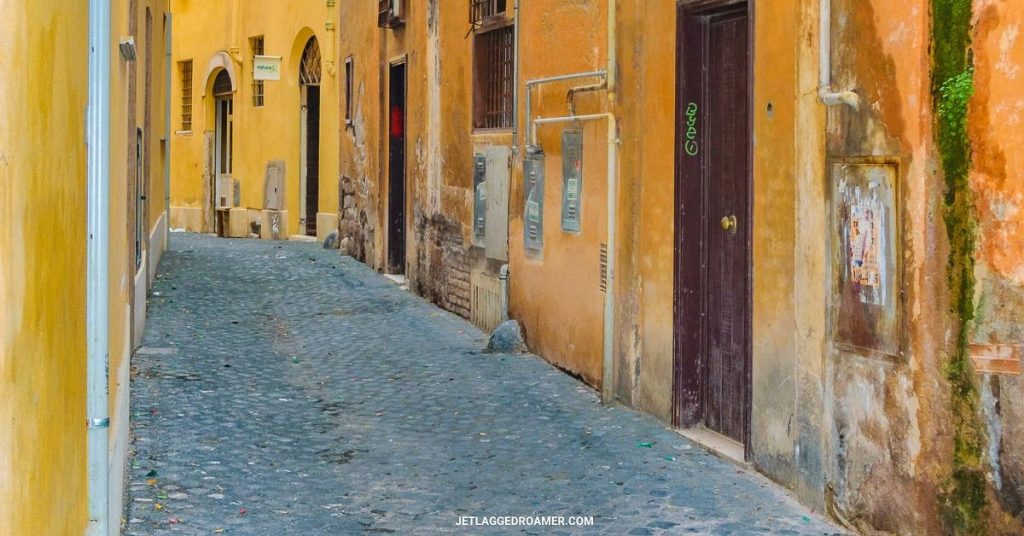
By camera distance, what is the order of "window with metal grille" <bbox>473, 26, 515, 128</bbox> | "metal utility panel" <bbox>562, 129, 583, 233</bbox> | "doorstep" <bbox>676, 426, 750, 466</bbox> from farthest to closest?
1. "window with metal grille" <bbox>473, 26, 515, 128</bbox>
2. "metal utility panel" <bbox>562, 129, 583, 233</bbox>
3. "doorstep" <bbox>676, 426, 750, 466</bbox>

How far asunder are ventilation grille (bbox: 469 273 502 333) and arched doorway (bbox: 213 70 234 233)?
1409 centimetres

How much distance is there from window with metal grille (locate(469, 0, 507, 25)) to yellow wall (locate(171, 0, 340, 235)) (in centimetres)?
870

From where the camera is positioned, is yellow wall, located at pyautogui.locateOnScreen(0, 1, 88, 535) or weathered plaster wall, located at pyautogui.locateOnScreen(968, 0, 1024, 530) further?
weathered plaster wall, located at pyautogui.locateOnScreen(968, 0, 1024, 530)

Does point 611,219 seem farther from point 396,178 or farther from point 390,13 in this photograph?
point 396,178

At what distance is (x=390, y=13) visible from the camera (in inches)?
634

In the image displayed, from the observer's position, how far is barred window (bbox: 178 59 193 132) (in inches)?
1135

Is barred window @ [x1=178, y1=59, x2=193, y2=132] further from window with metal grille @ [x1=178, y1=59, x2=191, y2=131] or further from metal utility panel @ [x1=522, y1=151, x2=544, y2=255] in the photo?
metal utility panel @ [x1=522, y1=151, x2=544, y2=255]

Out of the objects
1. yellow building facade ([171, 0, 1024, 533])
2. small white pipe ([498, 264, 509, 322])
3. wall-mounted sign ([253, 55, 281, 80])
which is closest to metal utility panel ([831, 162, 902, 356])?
yellow building facade ([171, 0, 1024, 533])

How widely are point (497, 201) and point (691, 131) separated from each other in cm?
430

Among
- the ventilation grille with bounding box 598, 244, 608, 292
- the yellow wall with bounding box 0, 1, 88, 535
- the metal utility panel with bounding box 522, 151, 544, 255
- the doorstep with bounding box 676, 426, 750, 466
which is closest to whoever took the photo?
the yellow wall with bounding box 0, 1, 88, 535

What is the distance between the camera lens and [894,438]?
5.56 metres

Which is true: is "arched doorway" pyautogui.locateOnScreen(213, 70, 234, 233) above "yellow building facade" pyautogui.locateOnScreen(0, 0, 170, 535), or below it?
above

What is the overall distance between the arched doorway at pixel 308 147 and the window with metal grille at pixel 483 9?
34.8ft

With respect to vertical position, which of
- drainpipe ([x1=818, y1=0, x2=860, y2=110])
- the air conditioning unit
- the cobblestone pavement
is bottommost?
the cobblestone pavement
